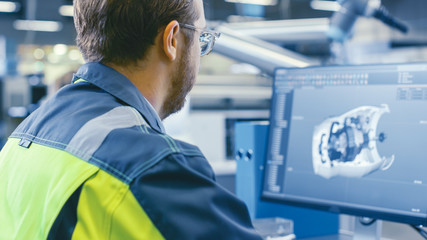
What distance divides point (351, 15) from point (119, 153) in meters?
0.95

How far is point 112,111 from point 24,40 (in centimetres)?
733

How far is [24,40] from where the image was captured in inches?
288

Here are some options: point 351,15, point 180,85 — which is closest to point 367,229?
point 180,85

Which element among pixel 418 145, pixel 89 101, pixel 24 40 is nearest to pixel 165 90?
pixel 89 101

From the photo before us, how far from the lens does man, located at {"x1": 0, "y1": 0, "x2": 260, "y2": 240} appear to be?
56cm

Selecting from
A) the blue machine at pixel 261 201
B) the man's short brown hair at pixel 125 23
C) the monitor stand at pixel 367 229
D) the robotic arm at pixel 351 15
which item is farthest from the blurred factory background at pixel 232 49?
the monitor stand at pixel 367 229

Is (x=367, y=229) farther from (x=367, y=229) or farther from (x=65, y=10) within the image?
(x=65, y=10)

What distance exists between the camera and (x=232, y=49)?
127 cm

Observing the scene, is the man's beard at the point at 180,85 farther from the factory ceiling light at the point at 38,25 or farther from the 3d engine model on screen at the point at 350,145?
the factory ceiling light at the point at 38,25

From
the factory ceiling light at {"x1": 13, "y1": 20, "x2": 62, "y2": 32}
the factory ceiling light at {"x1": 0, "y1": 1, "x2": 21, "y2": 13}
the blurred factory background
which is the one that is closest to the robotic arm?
the blurred factory background

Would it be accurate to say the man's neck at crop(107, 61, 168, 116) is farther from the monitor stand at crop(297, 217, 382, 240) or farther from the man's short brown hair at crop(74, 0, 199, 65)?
the monitor stand at crop(297, 217, 382, 240)

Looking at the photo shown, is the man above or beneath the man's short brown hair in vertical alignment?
beneath

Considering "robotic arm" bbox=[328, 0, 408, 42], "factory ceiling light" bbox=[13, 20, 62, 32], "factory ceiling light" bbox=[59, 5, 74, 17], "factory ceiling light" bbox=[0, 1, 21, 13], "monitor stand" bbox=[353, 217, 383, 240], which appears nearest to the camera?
"monitor stand" bbox=[353, 217, 383, 240]

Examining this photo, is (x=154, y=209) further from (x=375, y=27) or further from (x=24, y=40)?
(x=375, y=27)
